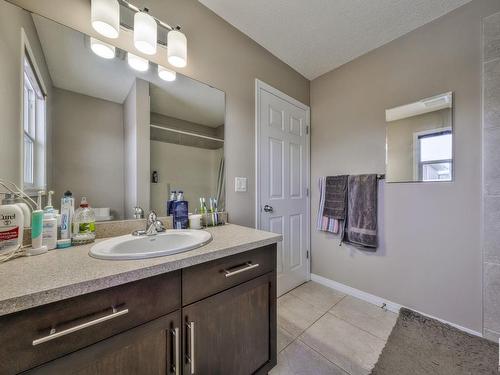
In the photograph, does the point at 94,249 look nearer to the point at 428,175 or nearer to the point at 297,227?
the point at 297,227

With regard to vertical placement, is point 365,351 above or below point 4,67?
below

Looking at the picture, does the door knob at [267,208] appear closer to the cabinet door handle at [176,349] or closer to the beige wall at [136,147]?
the beige wall at [136,147]

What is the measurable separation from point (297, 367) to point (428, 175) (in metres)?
1.68

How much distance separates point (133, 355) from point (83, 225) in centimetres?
61

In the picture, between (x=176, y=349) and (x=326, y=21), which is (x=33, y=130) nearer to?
(x=176, y=349)

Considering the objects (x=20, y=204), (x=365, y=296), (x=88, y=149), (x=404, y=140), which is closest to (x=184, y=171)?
(x=88, y=149)

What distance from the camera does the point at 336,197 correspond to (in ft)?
6.70

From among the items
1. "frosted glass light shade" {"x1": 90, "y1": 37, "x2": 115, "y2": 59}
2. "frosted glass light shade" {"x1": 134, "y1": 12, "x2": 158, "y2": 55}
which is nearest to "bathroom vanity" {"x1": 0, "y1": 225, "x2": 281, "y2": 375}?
"frosted glass light shade" {"x1": 90, "y1": 37, "x2": 115, "y2": 59}

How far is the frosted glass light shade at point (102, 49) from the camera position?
1.04 meters

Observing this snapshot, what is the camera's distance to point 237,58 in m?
1.66

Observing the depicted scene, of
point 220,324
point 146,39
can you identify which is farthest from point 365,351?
point 146,39

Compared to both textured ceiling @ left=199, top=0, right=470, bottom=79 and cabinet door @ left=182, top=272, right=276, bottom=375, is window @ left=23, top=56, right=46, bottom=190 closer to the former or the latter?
cabinet door @ left=182, top=272, right=276, bottom=375

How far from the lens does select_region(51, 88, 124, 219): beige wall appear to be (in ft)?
3.16

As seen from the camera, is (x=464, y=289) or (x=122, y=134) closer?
(x=122, y=134)
